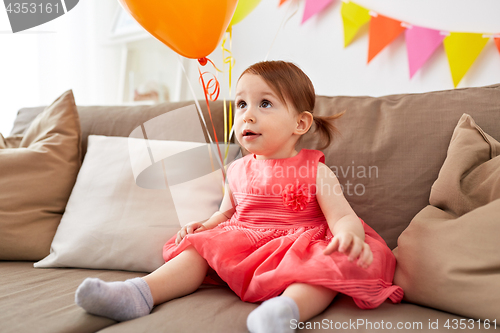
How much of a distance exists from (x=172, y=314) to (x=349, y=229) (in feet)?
1.36

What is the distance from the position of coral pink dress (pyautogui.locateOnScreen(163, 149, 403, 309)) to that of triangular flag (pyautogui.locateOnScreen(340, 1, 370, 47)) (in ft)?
2.68

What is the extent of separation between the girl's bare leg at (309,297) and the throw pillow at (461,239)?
0.19 metres

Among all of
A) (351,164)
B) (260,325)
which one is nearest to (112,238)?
(260,325)

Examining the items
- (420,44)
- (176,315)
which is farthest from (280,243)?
(420,44)

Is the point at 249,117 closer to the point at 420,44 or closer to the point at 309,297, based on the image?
the point at 309,297

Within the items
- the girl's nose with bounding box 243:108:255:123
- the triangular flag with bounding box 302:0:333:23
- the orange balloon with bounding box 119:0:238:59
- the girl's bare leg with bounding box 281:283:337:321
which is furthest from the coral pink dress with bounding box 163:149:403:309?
the triangular flag with bounding box 302:0:333:23

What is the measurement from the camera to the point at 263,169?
104cm

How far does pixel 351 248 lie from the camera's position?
2.36ft

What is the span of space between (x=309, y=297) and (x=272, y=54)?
1.39m

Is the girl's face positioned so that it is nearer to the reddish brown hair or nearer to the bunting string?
the reddish brown hair

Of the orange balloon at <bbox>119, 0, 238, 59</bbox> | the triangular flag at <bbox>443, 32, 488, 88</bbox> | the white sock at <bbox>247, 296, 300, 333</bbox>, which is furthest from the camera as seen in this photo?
the triangular flag at <bbox>443, 32, 488, 88</bbox>

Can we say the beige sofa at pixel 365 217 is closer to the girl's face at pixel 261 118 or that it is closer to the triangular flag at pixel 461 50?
the girl's face at pixel 261 118

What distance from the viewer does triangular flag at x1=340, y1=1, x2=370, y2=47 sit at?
1553 mm

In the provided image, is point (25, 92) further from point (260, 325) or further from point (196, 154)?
point (260, 325)
